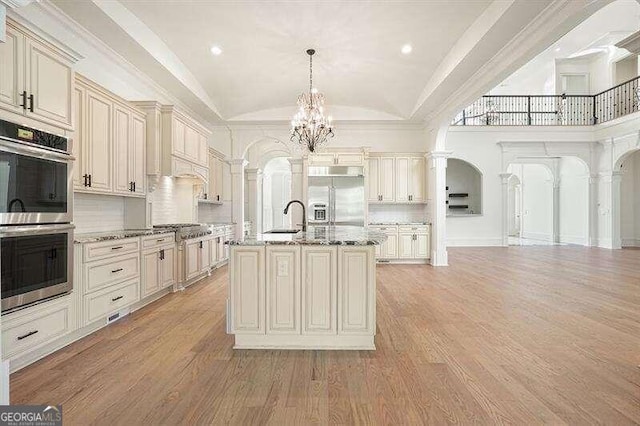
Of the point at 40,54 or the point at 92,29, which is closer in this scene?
the point at 40,54

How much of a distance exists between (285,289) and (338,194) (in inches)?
190

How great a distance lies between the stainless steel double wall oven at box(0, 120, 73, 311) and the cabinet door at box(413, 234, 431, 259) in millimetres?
6214

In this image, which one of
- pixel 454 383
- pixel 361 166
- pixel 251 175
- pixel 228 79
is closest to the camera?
pixel 454 383

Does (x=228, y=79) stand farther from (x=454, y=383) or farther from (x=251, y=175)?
(x=454, y=383)

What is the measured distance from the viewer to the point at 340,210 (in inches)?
296

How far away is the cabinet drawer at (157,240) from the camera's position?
4113 mm

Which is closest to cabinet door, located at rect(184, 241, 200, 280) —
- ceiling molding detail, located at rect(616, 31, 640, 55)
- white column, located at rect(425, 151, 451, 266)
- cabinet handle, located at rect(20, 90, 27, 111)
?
cabinet handle, located at rect(20, 90, 27, 111)

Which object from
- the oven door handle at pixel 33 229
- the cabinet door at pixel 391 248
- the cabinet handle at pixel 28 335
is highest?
the oven door handle at pixel 33 229

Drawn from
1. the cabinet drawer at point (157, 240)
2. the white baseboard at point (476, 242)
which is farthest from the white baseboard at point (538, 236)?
the cabinet drawer at point (157, 240)

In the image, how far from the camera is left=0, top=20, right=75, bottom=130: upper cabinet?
2373 mm

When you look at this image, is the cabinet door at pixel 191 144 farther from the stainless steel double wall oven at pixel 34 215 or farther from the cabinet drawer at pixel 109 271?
the stainless steel double wall oven at pixel 34 215

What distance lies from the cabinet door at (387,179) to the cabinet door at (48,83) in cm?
595

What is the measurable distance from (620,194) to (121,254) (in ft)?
42.2

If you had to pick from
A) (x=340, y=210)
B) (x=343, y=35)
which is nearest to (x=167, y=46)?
(x=343, y=35)
